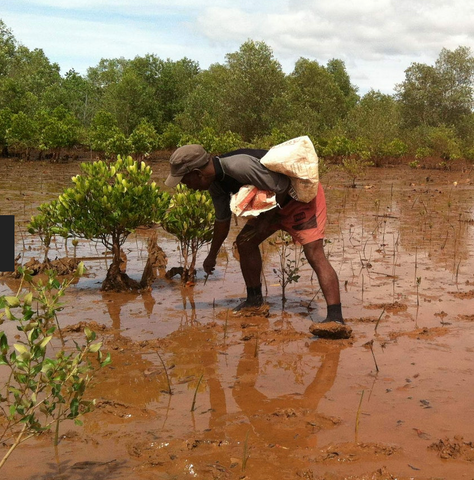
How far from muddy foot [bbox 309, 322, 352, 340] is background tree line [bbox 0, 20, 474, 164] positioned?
1445cm

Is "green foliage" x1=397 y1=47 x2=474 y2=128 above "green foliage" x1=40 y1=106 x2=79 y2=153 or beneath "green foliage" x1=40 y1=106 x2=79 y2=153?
above

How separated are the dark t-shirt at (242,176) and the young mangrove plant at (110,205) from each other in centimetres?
138

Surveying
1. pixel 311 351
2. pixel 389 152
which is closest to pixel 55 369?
pixel 311 351

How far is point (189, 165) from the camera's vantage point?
15.2 feet

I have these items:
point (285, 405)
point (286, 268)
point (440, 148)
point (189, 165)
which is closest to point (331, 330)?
Result: point (285, 405)

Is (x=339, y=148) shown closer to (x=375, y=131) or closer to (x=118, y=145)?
(x=375, y=131)

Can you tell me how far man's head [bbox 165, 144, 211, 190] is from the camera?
4621 millimetres

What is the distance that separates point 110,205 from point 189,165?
64.8 inches

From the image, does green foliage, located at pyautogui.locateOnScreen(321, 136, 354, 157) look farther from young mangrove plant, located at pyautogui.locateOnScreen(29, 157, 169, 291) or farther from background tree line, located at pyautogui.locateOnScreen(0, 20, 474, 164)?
young mangrove plant, located at pyautogui.locateOnScreen(29, 157, 169, 291)

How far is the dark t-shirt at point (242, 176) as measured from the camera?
4617 mm

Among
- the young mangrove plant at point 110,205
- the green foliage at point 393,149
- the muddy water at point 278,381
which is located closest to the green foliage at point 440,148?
the green foliage at point 393,149

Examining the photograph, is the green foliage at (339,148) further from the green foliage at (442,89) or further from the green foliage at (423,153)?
the green foliage at (442,89)

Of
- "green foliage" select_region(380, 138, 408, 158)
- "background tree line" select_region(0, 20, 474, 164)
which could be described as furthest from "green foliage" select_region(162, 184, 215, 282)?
"green foliage" select_region(380, 138, 408, 158)

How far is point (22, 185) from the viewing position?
17141mm
